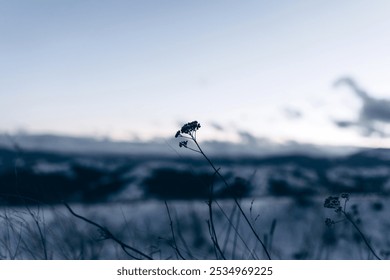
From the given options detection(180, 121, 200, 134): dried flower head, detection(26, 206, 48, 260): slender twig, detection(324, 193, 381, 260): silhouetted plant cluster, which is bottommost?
detection(26, 206, 48, 260): slender twig

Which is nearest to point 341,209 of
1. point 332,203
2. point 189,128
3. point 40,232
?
point 332,203

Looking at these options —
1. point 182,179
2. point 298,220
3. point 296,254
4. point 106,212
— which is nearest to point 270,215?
point 298,220

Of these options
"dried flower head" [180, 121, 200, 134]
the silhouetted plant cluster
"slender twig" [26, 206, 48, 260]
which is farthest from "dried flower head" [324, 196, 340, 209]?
"slender twig" [26, 206, 48, 260]

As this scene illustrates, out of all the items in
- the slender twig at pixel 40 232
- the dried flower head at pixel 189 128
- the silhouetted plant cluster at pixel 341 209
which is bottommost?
the slender twig at pixel 40 232

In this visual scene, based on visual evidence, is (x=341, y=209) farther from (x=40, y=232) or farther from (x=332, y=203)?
(x=40, y=232)

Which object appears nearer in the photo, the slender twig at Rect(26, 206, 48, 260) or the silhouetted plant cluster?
the slender twig at Rect(26, 206, 48, 260)

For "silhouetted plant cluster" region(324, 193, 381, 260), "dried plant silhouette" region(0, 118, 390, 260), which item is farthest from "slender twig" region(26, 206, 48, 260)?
"silhouetted plant cluster" region(324, 193, 381, 260)

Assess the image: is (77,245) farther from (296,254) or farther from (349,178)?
(349,178)

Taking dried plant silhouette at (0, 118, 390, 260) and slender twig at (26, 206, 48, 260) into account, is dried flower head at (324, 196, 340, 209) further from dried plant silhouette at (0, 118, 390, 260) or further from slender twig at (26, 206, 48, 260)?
slender twig at (26, 206, 48, 260)

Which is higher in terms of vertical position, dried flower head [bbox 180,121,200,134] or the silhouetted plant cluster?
dried flower head [bbox 180,121,200,134]

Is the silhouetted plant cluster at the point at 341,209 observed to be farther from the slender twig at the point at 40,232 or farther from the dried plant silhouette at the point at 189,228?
the slender twig at the point at 40,232

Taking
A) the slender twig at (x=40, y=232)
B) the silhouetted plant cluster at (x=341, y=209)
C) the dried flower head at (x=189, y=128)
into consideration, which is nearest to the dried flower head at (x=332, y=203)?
the silhouetted plant cluster at (x=341, y=209)
